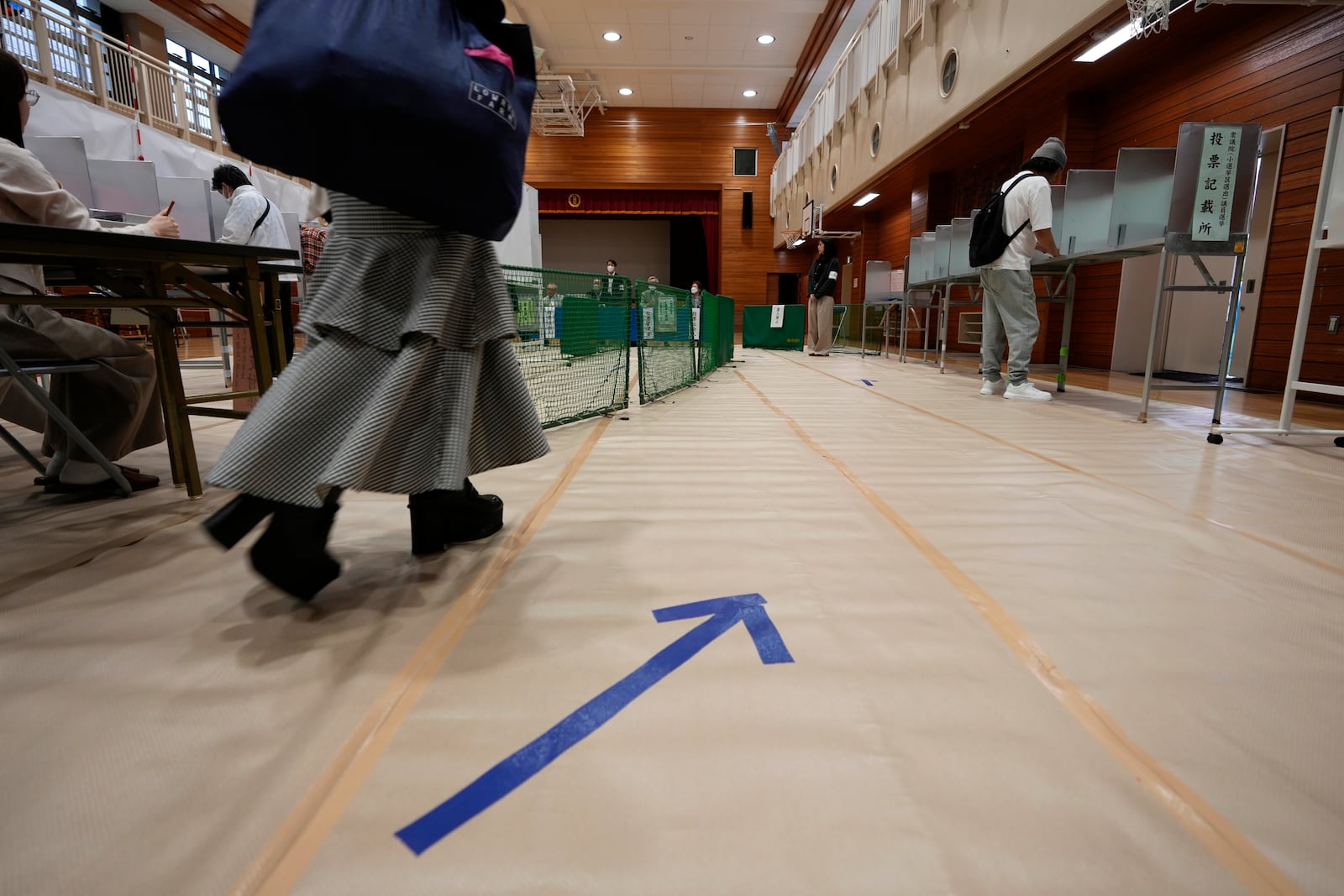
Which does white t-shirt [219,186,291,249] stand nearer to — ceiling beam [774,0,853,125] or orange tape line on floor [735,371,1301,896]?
orange tape line on floor [735,371,1301,896]

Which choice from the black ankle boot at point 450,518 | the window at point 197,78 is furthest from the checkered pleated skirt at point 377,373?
the window at point 197,78

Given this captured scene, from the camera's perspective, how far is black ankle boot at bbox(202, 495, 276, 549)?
103 centimetres

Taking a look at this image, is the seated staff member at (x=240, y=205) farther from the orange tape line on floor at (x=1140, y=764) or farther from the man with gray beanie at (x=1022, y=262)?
the man with gray beanie at (x=1022, y=262)

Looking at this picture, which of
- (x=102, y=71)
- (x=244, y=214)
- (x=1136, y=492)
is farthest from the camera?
(x=102, y=71)

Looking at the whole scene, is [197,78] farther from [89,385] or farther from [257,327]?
[257,327]

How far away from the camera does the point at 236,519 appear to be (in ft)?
3.43

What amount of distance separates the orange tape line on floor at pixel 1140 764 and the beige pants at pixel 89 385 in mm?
2272

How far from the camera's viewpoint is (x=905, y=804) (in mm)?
702

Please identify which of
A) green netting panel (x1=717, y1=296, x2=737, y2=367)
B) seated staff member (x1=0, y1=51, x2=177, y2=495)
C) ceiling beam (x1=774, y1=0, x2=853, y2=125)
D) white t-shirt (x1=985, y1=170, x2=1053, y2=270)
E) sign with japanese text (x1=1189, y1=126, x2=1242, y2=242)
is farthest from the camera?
ceiling beam (x1=774, y1=0, x2=853, y2=125)

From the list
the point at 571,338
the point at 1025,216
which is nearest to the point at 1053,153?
the point at 1025,216

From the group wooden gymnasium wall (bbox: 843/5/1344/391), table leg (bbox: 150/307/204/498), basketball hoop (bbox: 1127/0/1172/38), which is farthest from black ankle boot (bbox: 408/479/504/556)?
wooden gymnasium wall (bbox: 843/5/1344/391)

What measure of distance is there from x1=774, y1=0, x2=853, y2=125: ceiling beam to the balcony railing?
29.6 ft

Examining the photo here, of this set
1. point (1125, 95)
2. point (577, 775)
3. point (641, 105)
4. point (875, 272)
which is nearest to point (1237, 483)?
point (577, 775)

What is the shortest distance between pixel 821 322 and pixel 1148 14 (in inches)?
198
